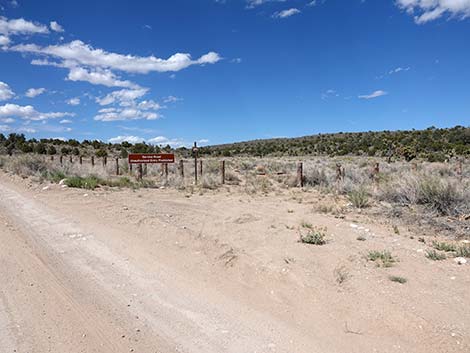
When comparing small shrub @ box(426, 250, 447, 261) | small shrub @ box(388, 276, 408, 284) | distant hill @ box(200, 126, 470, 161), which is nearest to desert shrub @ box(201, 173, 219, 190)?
small shrub @ box(426, 250, 447, 261)

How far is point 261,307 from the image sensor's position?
17.1 ft

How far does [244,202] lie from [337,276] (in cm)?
784

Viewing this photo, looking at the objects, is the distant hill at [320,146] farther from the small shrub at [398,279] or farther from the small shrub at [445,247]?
the small shrub at [398,279]

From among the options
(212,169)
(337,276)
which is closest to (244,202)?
(337,276)

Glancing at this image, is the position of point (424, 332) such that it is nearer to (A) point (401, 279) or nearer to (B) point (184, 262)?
(A) point (401, 279)

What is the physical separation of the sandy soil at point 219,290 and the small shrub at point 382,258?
15cm

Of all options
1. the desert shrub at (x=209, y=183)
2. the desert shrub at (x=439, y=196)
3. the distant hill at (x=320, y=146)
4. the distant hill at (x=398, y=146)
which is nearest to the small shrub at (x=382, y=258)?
the desert shrub at (x=439, y=196)

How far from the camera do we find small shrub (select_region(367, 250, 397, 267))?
6.57m

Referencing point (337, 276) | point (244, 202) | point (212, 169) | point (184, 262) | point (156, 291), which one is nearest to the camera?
point (156, 291)

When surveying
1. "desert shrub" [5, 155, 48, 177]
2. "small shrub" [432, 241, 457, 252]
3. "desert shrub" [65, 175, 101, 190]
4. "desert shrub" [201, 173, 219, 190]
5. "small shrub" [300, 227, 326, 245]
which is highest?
"desert shrub" [5, 155, 48, 177]

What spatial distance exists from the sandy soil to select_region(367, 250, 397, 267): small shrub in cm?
15

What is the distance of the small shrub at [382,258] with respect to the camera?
21.6 ft

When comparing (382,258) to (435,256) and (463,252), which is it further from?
(463,252)

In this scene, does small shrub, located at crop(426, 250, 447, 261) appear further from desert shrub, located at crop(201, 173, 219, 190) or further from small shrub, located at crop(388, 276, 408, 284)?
desert shrub, located at crop(201, 173, 219, 190)
